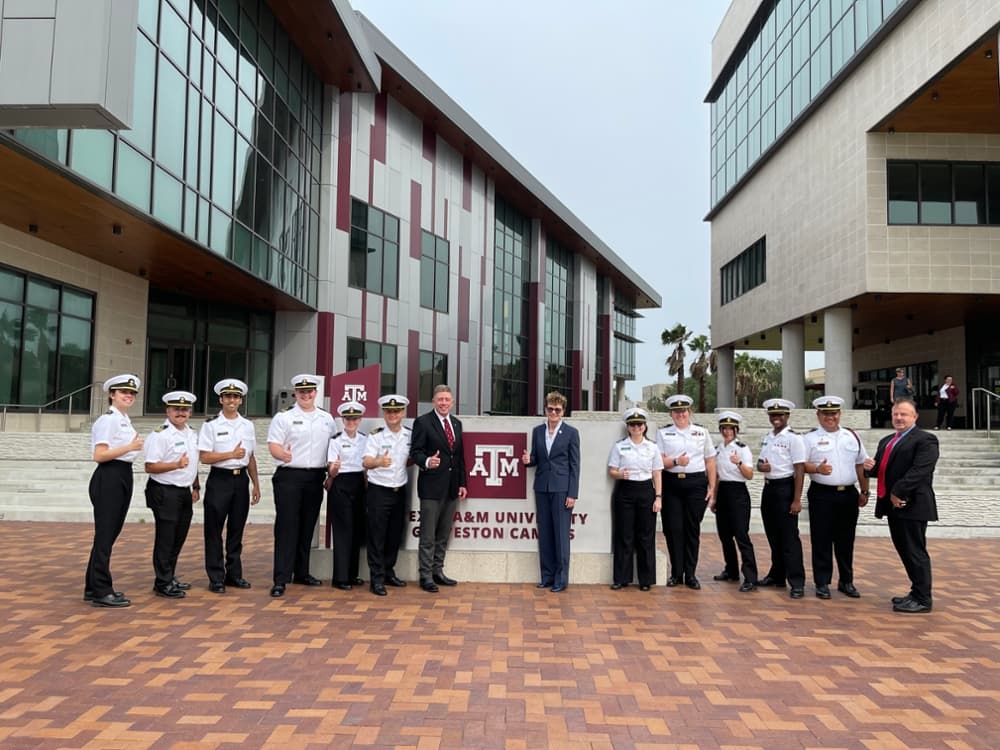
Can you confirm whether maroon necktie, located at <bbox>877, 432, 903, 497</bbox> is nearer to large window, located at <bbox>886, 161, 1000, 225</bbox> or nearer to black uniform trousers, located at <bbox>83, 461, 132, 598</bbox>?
black uniform trousers, located at <bbox>83, 461, 132, 598</bbox>

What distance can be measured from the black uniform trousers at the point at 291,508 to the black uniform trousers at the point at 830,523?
15.6 ft

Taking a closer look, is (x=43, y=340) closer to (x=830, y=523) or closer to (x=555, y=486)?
(x=555, y=486)

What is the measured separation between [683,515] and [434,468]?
2.51 m

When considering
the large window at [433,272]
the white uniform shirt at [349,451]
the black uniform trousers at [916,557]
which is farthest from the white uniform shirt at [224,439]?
the large window at [433,272]

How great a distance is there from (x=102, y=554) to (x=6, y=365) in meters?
12.6

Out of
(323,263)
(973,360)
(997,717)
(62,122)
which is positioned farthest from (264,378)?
(973,360)

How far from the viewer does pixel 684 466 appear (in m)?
7.21

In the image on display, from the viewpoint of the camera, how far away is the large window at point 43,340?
16094 millimetres

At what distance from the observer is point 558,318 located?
42.6 meters

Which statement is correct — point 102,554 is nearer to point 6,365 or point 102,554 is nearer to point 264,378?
point 6,365

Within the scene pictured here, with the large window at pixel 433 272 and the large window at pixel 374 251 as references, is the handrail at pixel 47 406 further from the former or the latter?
the large window at pixel 433 272

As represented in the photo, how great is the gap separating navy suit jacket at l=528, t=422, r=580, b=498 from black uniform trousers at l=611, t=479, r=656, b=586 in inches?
18.9

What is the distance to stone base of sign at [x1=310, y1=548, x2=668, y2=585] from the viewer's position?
7398 mm

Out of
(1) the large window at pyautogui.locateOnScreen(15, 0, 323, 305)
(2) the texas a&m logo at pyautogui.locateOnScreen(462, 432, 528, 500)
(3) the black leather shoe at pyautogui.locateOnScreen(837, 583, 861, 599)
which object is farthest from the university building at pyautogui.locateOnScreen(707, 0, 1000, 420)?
(1) the large window at pyautogui.locateOnScreen(15, 0, 323, 305)
